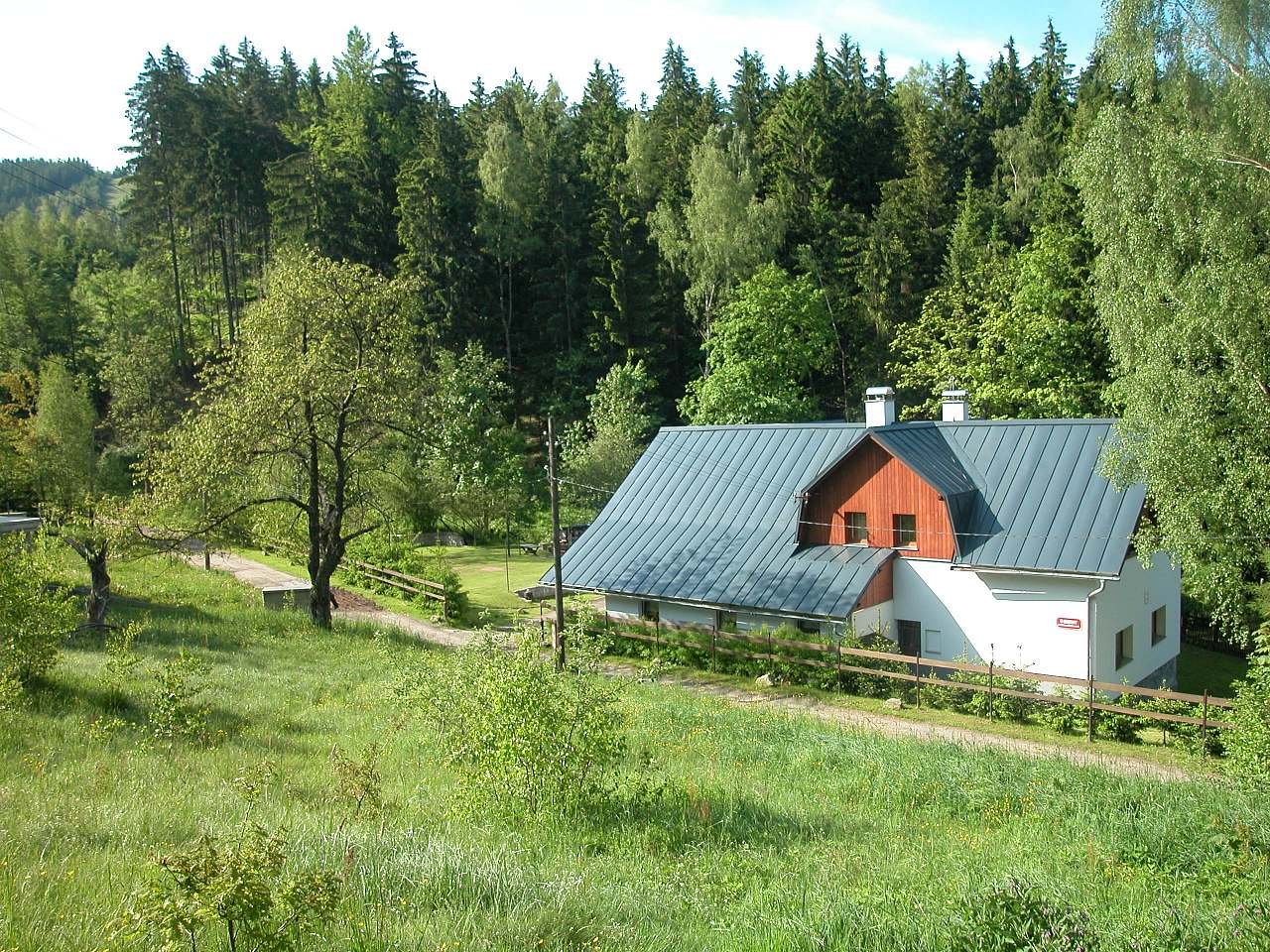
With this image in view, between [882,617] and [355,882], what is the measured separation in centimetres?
2003

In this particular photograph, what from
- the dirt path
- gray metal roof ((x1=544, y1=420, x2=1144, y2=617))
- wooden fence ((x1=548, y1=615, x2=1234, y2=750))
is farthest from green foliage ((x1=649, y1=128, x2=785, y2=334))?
wooden fence ((x1=548, y1=615, x2=1234, y2=750))

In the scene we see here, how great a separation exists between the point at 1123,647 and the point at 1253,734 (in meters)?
10.3

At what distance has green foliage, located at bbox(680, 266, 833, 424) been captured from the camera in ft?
151

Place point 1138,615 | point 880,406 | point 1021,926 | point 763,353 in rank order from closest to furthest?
point 1021,926 < point 1138,615 < point 880,406 < point 763,353

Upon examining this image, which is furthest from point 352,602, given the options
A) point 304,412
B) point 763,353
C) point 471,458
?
point 763,353

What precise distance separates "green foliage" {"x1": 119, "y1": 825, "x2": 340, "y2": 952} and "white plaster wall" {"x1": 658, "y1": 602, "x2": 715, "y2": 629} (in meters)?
21.0

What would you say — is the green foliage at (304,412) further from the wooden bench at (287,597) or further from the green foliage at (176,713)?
the green foliage at (176,713)

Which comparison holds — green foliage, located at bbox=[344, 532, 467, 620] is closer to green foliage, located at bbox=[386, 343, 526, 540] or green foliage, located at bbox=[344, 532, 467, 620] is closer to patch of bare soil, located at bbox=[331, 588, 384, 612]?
patch of bare soil, located at bbox=[331, 588, 384, 612]

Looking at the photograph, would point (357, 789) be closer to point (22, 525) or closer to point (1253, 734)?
point (1253, 734)

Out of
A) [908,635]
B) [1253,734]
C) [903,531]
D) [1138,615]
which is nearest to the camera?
[1253,734]

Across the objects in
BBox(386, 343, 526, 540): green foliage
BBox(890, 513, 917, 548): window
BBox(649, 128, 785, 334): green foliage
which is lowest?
BBox(890, 513, 917, 548): window

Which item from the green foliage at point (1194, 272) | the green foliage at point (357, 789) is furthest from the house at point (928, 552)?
the green foliage at point (357, 789)

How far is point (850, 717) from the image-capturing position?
67.1 ft

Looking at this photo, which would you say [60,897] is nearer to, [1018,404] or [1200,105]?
[1200,105]
